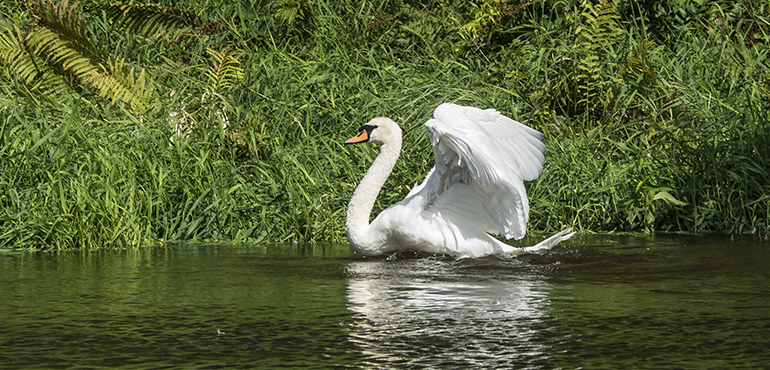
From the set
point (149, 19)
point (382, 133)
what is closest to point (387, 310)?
point (382, 133)

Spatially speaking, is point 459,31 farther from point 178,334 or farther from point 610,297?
point 178,334

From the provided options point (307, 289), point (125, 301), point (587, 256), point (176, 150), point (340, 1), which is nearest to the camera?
point (125, 301)

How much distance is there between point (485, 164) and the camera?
596cm

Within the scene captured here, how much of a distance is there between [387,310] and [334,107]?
17.9 ft

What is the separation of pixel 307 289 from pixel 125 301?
931 mm

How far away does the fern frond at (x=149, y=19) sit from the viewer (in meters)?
11.1

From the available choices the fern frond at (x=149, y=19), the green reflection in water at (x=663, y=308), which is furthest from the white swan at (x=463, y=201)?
the fern frond at (x=149, y=19)

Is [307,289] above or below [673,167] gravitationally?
below

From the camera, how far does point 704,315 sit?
15.0 ft

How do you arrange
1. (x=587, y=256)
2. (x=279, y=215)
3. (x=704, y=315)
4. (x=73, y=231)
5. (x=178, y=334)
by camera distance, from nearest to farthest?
1. (x=178, y=334)
2. (x=704, y=315)
3. (x=587, y=256)
4. (x=73, y=231)
5. (x=279, y=215)

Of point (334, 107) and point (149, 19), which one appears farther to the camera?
point (149, 19)

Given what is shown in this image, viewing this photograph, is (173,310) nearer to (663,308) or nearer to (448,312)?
(448,312)

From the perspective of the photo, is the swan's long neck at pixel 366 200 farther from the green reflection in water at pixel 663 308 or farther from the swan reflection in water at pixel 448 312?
the green reflection in water at pixel 663 308

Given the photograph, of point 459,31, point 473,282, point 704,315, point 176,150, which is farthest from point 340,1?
point 704,315
